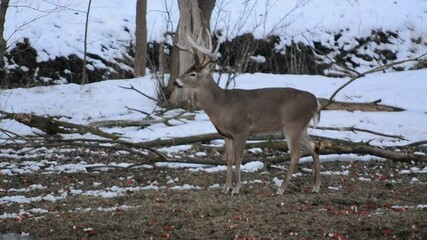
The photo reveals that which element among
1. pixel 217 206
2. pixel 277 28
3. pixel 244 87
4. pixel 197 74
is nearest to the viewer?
pixel 217 206

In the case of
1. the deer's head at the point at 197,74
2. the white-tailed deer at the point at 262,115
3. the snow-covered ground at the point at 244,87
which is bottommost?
the snow-covered ground at the point at 244,87

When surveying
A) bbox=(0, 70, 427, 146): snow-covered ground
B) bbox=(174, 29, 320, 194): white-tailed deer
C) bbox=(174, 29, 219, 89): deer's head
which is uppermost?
bbox=(174, 29, 219, 89): deer's head

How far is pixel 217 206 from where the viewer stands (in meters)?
8.85

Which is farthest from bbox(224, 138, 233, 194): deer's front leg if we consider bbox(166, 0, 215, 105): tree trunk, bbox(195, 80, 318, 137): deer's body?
bbox(166, 0, 215, 105): tree trunk

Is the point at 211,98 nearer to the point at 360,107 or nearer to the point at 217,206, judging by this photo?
the point at 217,206

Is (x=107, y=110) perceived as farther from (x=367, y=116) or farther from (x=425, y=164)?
(x=425, y=164)

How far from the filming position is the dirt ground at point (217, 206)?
7.66 meters

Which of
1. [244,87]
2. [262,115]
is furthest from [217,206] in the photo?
[244,87]

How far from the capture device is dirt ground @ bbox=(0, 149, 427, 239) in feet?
25.1

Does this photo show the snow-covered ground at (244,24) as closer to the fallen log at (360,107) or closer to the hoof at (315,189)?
the fallen log at (360,107)

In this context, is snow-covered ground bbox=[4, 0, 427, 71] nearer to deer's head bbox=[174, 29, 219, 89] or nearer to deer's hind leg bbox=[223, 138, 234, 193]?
deer's head bbox=[174, 29, 219, 89]

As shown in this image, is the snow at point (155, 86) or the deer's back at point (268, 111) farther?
the snow at point (155, 86)

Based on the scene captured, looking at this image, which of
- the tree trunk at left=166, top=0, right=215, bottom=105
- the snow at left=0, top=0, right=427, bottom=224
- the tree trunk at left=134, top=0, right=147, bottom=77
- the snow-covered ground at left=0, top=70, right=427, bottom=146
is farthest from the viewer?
the tree trunk at left=134, top=0, right=147, bottom=77

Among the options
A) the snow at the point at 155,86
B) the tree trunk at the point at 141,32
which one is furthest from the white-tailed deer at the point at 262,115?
→ the tree trunk at the point at 141,32
